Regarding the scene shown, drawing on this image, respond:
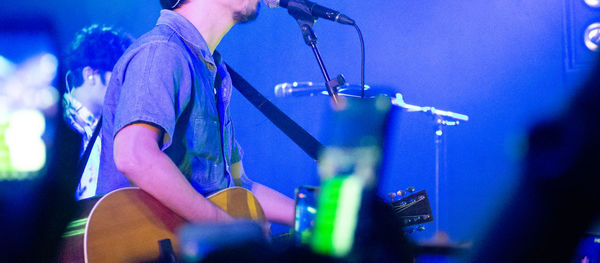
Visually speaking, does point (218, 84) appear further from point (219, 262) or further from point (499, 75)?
point (499, 75)

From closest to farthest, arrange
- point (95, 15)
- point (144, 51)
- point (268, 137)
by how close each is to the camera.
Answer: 1. point (144, 51)
2. point (95, 15)
3. point (268, 137)

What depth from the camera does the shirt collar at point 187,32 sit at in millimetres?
1755

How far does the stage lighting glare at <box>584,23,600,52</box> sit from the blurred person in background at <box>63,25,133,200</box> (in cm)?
301

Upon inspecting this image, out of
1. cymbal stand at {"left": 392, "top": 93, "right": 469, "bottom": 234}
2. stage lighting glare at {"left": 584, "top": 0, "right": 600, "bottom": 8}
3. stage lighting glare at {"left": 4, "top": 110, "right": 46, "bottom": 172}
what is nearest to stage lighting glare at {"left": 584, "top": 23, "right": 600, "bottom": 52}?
stage lighting glare at {"left": 584, "top": 0, "right": 600, "bottom": 8}

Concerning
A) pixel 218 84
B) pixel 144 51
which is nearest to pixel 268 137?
pixel 218 84

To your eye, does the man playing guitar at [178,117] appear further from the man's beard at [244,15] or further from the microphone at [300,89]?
the microphone at [300,89]

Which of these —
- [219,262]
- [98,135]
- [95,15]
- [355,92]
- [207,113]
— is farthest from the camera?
[95,15]

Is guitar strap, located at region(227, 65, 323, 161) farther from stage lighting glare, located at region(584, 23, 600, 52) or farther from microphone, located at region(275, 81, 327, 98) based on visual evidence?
stage lighting glare, located at region(584, 23, 600, 52)

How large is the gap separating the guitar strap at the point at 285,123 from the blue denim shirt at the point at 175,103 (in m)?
0.44

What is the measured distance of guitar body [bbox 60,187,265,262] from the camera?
1.21 m

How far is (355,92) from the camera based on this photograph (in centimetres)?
251

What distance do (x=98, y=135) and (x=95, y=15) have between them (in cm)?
132

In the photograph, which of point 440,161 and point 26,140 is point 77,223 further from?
point 440,161

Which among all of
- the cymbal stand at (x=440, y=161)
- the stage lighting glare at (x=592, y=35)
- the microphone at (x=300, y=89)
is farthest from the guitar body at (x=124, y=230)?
the stage lighting glare at (x=592, y=35)
